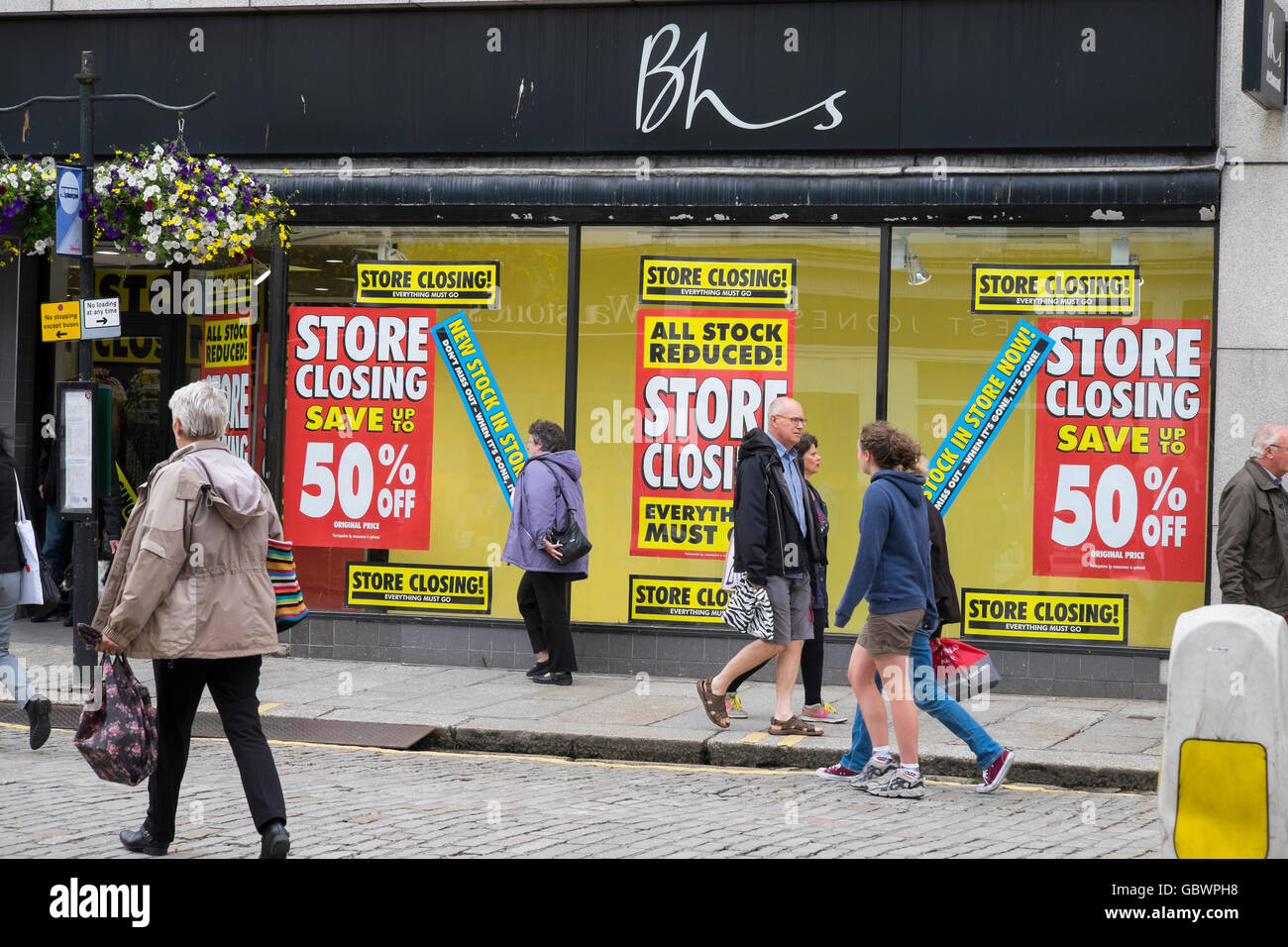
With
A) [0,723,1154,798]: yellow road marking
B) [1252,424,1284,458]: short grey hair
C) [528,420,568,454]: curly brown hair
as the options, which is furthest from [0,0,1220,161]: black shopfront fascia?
[0,723,1154,798]: yellow road marking

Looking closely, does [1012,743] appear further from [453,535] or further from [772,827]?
[453,535]

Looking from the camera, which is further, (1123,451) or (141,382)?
(141,382)

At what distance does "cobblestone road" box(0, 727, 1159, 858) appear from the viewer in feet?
21.1

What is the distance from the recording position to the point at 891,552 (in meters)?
7.81

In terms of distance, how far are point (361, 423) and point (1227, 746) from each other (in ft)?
27.9

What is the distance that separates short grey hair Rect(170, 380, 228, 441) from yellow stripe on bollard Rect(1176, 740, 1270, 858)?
12.5ft

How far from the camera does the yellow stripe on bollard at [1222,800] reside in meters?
5.12

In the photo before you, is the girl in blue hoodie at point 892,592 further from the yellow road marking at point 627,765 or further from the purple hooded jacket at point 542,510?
the purple hooded jacket at point 542,510

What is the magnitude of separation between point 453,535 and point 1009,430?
445 cm

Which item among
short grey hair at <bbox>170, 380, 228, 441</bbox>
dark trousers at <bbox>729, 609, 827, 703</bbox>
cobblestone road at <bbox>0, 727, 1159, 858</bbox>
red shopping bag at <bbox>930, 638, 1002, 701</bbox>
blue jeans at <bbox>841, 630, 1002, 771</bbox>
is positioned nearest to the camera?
short grey hair at <bbox>170, 380, 228, 441</bbox>

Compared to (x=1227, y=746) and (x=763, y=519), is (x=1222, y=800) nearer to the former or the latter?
(x=1227, y=746)

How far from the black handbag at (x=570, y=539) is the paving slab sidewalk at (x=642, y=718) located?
0.97m

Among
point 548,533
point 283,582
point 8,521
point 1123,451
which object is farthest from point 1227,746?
point 8,521

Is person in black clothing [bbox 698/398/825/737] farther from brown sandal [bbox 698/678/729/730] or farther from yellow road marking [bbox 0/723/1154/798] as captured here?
yellow road marking [bbox 0/723/1154/798]
